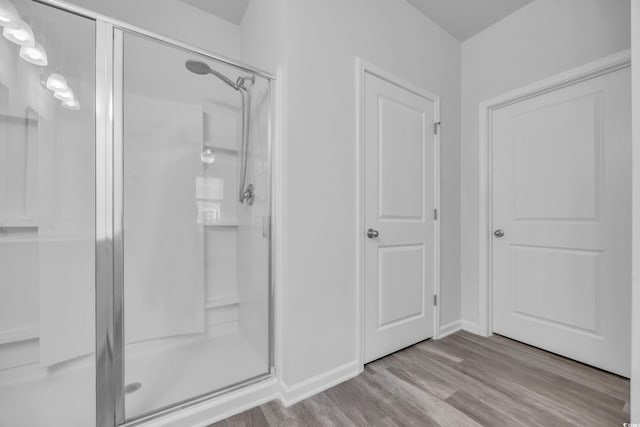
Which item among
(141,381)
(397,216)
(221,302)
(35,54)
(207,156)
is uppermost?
(35,54)

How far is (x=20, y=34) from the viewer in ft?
3.83

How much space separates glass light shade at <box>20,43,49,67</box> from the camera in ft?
3.92

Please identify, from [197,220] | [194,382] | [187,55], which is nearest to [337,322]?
[194,382]

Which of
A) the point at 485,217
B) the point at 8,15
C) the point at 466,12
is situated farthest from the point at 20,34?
the point at 485,217

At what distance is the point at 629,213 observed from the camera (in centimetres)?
167

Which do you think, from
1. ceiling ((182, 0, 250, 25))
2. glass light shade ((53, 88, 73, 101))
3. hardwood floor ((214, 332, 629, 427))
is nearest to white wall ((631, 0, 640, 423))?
hardwood floor ((214, 332, 629, 427))

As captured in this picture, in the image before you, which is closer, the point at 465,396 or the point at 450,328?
the point at 465,396

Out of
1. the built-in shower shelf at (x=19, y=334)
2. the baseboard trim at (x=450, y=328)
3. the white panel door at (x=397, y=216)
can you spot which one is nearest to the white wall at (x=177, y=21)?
the white panel door at (x=397, y=216)

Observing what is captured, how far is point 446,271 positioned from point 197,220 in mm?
1991

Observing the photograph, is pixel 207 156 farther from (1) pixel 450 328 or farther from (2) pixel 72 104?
(1) pixel 450 328

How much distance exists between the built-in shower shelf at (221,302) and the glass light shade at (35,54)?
1.47 metres

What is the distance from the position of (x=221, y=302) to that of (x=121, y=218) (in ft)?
2.85

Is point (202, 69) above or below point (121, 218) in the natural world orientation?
above

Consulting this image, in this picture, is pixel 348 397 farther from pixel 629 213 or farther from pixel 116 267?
pixel 629 213
